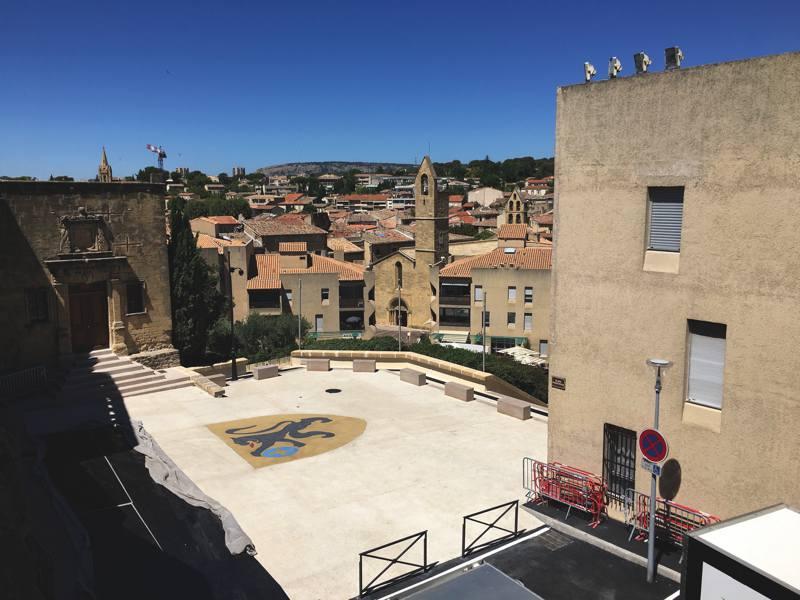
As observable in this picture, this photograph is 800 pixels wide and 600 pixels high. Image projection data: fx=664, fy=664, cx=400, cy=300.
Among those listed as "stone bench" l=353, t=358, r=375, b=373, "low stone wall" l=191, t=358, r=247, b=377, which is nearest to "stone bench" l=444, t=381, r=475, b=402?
"stone bench" l=353, t=358, r=375, b=373

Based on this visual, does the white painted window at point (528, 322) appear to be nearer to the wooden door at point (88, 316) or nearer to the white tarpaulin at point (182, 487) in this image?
the wooden door at point (88, 316)

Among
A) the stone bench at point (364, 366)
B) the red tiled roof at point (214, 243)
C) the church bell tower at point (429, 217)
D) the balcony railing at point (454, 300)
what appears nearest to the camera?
the stone bench at point (364, 366)

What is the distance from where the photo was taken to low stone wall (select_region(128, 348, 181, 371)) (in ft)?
86.1

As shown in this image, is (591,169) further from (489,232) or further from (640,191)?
(489,232)

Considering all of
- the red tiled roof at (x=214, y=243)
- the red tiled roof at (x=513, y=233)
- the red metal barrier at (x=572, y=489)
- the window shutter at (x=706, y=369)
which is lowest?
the red metal barrier at (x=572, y=489)

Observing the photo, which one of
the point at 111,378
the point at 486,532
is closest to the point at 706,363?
the point at 486,532

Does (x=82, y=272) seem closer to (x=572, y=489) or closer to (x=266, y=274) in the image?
(x=572, y=489)

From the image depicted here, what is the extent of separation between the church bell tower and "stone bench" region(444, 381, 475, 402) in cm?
4205

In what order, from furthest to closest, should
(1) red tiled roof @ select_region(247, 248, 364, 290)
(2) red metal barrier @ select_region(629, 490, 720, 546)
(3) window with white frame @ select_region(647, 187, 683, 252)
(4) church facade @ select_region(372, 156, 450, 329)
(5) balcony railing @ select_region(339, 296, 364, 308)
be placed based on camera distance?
1. (5) balcony railing @ select_region(339, 296, 364, 308)
2. (4) church facade @ select_region(372, 156, 450, 329)
3. (1) red tiled roof @ select_region(247, 248, 364, 290)
4. (3) window with white frame @ select_region(647, 187, 683, 252)
5. (2) red metal barrier @ select_region(629, 490, 720, 546)

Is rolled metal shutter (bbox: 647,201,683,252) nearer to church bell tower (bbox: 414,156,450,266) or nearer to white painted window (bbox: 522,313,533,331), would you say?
white painted window (bbox: 522,313,533,331)

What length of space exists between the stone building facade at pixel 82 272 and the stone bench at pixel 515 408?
13.7 m

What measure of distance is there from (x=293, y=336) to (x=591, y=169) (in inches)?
1591

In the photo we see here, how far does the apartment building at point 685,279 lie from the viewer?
1062cm

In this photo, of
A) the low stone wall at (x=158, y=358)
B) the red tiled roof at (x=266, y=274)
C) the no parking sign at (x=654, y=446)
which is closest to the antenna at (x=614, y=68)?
the no parking sign at (x=654, y=446)
